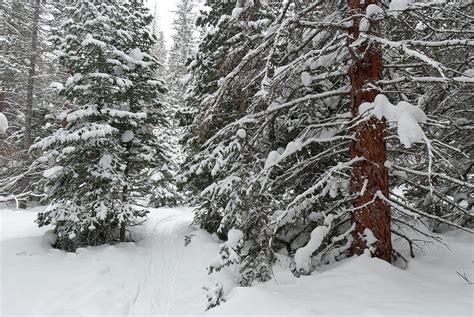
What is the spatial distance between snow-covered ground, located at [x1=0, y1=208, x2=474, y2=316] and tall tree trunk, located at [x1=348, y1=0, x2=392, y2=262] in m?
0.48

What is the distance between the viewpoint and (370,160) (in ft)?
17.7

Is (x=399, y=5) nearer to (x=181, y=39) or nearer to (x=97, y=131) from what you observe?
(x=97, y=131)

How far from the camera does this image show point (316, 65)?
583cm

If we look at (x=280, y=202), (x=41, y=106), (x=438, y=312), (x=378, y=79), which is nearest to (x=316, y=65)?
(x=378, y=79)

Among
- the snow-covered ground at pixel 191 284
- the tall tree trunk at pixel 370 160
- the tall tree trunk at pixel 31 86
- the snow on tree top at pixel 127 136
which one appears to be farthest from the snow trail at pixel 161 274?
the tall tree trunk at pixel 31 86

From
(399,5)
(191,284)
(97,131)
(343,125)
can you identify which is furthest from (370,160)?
(97,131)

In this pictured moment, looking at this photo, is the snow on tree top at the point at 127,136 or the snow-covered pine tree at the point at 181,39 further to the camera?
the snow-covered pine tree at the point at 181,39

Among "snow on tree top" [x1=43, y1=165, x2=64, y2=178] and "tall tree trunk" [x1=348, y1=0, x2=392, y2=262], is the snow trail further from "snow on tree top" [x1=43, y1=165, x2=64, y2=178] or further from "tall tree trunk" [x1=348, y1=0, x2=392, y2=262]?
"tall tree trunk" [x1=348, y1=0, x2=392, y2=262]

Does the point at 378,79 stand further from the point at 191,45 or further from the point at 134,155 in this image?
the point at 191,45

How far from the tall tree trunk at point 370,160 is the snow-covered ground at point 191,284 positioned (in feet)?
1.58

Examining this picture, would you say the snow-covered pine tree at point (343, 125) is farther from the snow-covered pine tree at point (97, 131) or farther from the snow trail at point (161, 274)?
the snow-covered pine tree at point (97, 131)

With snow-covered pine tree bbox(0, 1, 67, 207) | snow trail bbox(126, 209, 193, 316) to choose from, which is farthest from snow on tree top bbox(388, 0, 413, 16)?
snow-covered pine tree bbox(0, 1, 67, 207)

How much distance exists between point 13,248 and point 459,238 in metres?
11.8

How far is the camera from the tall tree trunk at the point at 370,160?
5.38m
